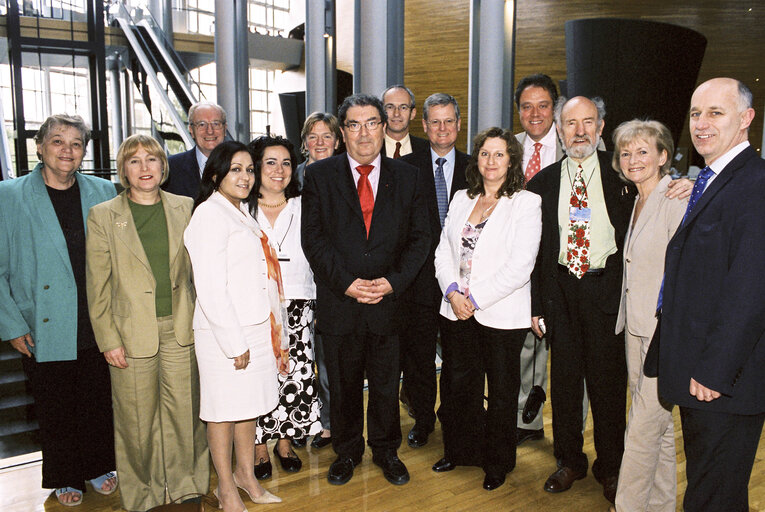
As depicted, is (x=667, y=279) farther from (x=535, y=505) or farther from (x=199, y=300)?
(x=199, y=300)

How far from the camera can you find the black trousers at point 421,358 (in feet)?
11.1

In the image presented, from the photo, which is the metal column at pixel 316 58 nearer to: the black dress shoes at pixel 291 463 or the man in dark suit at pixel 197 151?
the man in dark suit at pixel 197 151

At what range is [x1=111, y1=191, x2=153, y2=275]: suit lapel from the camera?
2494 millimetres

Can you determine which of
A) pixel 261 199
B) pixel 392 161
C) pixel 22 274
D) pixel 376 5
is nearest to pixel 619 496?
pixel 392 161

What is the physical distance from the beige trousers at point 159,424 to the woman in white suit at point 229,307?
0.50 feet

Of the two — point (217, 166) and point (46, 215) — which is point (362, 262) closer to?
point (217, 166)

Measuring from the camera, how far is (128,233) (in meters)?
2.50

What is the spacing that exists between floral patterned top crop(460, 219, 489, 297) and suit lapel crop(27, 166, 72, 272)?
1.87m

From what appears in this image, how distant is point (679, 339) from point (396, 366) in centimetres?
143

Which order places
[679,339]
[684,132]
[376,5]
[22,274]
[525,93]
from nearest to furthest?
[679,339] → [22,274] → [525,93] → [376,5] → [684,132]

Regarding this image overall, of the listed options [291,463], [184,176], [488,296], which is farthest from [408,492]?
[184,176]

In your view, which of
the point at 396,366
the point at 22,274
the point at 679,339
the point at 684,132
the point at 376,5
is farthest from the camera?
the point at 684,132

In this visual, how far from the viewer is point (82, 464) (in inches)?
111

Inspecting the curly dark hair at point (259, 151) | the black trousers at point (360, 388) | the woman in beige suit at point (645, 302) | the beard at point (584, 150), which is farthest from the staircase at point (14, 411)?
the beard at point (584, 150)
